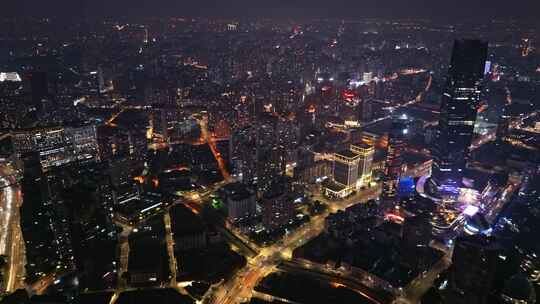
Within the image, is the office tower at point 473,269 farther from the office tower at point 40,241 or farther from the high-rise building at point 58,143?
the high-rise building at point 58,143

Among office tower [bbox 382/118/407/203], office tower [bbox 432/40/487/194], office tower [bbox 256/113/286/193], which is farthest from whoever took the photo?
office tower [bbox 432/40/487/194]

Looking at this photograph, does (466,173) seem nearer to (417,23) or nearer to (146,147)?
(146,147)

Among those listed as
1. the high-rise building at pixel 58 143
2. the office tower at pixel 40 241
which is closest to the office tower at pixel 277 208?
the office tower at pixel 40 241

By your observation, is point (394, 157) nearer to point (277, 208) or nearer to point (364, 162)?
point (364, 162)

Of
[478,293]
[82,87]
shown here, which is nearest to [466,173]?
[478,293]

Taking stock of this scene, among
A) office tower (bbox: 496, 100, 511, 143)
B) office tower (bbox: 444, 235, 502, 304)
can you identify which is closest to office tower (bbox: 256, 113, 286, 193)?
office tower (bbox: 444, 235, 502, 304)

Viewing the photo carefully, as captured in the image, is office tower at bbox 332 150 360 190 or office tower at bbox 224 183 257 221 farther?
office tower at bbox 332 150 360 190

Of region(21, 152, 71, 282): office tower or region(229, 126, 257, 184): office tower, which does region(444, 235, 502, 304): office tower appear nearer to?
region(229, 126, 257, 184): office tower

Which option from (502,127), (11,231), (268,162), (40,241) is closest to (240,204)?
(268,162)
